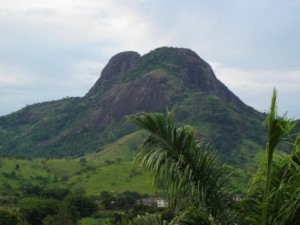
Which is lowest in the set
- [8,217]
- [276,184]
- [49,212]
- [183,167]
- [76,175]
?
[49,212]

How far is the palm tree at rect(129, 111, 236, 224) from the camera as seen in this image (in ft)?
21.8

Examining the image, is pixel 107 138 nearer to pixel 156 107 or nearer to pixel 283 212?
pixel 156 107

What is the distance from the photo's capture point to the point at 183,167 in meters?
6.84

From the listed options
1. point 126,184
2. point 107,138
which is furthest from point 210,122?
point 126,184

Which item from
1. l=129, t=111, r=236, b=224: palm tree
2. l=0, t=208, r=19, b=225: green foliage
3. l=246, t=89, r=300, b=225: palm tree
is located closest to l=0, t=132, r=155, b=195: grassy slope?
l=0, t=208, r=19, b=225: green foliage

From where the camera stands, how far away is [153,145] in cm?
681

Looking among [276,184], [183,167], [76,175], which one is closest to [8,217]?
[183,167]

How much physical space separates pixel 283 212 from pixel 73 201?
79.7 meters

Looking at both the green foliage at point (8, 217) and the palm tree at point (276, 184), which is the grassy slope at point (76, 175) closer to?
the green foliage at point (8, 217)

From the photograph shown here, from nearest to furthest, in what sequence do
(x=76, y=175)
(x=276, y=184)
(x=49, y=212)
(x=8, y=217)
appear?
(x=276, y=184) < (x=8, y=217) < (x=49, y=212) < (x=76, y=175)

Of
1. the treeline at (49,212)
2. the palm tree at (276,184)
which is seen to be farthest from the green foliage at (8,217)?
the palm tree at (276,184)

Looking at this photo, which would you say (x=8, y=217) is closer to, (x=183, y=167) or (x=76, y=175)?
(x=183, y=167)

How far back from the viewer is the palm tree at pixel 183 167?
6645 millimetres

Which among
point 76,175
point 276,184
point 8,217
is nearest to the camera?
point 276,184
